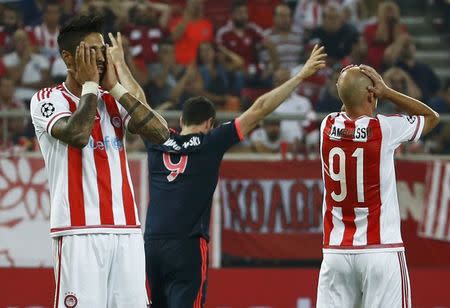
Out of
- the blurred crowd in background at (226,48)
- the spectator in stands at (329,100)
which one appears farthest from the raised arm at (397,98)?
the spectator in stands at (329,100)

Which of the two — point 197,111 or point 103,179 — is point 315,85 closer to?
point 197,111

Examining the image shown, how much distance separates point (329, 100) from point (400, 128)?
677cm

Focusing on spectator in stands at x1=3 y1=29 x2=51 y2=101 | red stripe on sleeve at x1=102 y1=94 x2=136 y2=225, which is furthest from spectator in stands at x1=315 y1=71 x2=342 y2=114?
red stripe on sleeve at x1=102 y1=94 x2=136 y2=225

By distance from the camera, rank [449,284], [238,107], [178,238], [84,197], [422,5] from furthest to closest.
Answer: [422,5] < [238,107] < [449,284] < [178,238] < [84,197]

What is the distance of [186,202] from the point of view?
7953 mm

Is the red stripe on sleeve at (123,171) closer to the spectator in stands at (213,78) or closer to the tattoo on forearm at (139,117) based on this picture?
the tattoo on forearm at (139,117)

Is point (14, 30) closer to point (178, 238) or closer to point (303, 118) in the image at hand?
point (303, 118)

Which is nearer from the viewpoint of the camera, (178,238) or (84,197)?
(84,197)

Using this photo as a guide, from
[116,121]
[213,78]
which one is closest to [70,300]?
[116,121]

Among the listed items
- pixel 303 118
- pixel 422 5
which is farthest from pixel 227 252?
pixel 422 5

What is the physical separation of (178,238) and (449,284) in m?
4.11

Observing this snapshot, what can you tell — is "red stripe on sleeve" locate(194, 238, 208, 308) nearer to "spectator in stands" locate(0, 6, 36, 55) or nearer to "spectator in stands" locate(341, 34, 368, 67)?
"spectator in stands" locate(341, 34, 368, 67)

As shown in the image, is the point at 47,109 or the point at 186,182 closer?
the point at 47,109

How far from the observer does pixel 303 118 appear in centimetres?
1156
